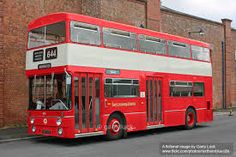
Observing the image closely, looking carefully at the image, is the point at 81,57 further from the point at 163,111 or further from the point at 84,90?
the point at 163,111

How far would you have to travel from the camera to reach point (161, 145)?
12492 millimetres

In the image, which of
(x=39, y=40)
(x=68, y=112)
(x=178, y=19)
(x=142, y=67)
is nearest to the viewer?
(x=68, y=112)

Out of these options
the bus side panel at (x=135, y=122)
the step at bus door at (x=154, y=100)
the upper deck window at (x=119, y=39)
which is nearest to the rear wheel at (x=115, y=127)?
the bus side panel at (x=135, y=122)

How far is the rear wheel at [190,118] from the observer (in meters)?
18.1

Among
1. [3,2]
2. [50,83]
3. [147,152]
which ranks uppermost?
[3,2]

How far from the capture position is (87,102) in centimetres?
→ 1305

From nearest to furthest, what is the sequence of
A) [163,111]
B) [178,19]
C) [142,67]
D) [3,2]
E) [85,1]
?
[142,67], [163,111], [3,2], [85,1], [178,19]

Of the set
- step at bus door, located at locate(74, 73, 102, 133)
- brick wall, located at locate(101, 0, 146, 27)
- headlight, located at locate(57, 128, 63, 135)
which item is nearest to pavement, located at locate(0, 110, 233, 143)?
headlight, located at locate(57, 128, 63, 135)

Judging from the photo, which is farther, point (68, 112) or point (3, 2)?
point (3, 2)

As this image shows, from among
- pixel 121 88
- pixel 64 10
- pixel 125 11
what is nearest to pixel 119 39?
pixel 121 88

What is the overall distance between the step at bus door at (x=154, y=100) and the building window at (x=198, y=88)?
283 cm

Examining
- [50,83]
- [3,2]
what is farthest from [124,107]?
[3,2]

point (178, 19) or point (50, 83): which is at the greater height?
point (178, 19)

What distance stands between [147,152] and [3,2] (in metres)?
10.5
